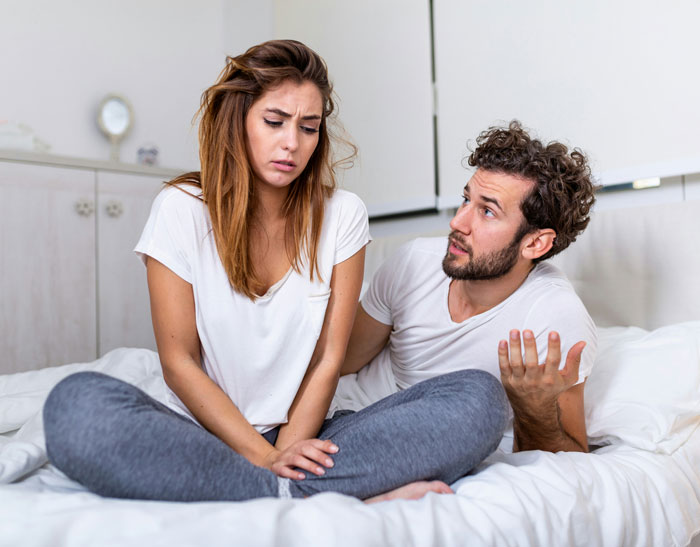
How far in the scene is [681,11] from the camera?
6.20 ft

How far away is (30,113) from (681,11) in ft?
7.90

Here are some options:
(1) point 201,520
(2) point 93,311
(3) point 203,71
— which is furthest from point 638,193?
(3) point 203,71

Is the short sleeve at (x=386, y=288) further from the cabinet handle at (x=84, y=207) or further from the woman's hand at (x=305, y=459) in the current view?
the cabinet handle at (x=84, y=207)

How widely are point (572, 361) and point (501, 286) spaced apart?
1.02 feet

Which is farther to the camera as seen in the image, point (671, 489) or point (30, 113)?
point (30, 113)

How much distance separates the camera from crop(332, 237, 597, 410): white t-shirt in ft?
4.54

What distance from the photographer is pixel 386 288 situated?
1.64 m

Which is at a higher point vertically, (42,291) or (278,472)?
(42,291)

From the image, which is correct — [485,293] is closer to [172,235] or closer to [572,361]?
[572,361]

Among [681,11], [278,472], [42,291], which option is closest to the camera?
[278,472]

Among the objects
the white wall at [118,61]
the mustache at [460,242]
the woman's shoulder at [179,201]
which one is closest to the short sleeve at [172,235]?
the woman's shoulder at [179,201]

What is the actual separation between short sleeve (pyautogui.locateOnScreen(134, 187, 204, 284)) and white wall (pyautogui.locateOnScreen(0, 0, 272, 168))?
1.71 meters

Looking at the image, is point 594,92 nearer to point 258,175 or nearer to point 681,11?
point 681,11

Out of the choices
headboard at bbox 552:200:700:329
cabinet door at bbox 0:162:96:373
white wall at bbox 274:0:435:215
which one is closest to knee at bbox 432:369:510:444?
headboard at bbox 552:200:700:329
